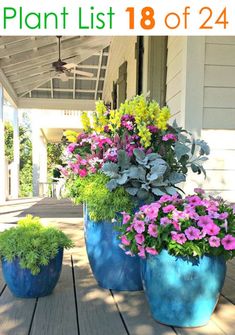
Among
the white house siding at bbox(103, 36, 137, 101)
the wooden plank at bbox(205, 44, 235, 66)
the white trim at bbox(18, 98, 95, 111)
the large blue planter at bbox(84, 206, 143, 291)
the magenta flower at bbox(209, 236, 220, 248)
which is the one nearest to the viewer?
the magenta flower at bbox(209, 236, 220, 248)

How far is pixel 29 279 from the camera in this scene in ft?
5.98

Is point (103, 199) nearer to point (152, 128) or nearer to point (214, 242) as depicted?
point (152, 128)

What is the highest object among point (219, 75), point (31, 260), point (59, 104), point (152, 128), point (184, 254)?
point (59, 104)

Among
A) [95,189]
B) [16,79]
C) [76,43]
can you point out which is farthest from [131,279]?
[16,79]

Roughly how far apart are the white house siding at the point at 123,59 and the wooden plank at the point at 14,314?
394cm

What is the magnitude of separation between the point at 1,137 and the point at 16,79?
179cm

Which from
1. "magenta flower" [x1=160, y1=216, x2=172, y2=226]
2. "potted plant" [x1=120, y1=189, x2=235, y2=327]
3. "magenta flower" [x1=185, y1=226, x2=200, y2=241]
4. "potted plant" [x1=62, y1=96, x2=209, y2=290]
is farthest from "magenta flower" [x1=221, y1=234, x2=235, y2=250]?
"potted plant" [x1=62, y1=96, x2=209, y2=290]

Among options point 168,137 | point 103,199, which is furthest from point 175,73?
point 103,199

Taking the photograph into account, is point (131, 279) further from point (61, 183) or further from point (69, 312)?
point (61, 183)

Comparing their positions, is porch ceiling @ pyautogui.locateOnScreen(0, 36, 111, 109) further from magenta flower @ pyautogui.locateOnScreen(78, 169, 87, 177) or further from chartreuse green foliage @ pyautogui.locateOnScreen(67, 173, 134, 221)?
chartreuse green foliage @ pyautogui.locateOnScreen(67, 173, 134, 221)

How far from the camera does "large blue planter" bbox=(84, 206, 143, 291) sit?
6.22 ft

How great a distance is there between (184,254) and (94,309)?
1.85 feet

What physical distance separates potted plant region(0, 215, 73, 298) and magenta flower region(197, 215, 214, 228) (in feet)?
2.48

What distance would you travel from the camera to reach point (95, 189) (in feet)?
6.16
